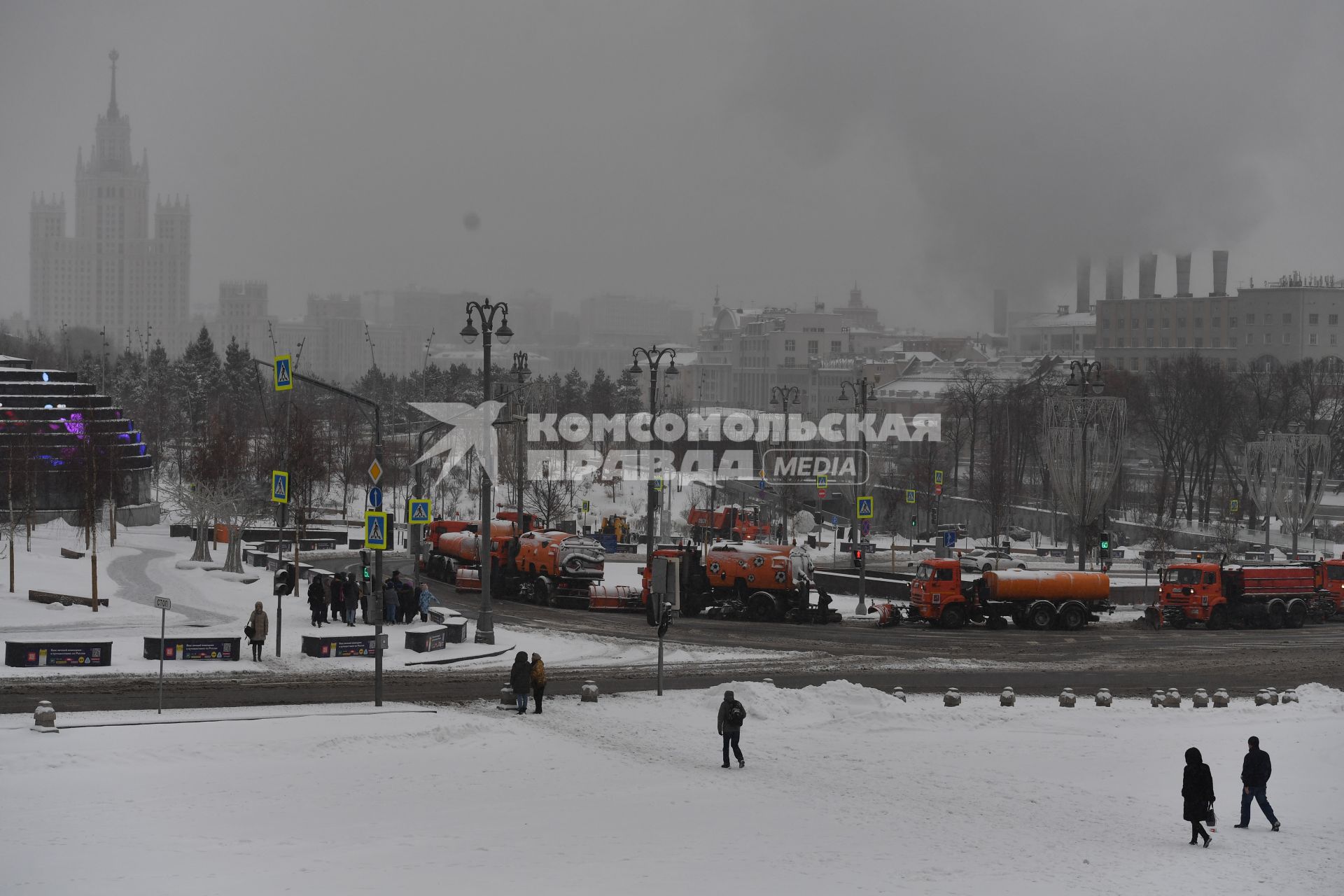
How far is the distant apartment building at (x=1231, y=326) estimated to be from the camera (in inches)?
6737

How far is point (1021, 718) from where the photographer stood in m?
28.0

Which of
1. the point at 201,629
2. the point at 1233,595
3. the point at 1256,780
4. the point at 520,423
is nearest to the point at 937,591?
the point at 1233,595

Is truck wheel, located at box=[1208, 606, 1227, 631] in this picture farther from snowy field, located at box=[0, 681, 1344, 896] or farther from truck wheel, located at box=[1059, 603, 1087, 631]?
snowy field, located at box=[0, 681, 1344, 896]

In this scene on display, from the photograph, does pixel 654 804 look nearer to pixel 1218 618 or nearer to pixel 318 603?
pixel 318 603

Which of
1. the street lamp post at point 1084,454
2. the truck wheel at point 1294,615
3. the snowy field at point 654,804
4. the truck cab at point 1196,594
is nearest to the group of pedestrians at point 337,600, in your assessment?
the snowy field at point 654,804

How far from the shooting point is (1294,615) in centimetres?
4634

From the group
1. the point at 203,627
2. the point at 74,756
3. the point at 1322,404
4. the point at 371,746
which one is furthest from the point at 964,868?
the point at 1322,404

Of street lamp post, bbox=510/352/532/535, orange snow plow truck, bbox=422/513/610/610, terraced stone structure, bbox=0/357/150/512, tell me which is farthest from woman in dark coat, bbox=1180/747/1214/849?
terraced stone structure, bbox=0/357/150/512

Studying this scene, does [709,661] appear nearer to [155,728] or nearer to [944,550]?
[155,728]

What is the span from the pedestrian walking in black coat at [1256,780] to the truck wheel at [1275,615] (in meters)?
27.6

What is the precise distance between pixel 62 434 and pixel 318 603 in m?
33.7

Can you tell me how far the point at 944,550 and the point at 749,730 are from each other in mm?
40876

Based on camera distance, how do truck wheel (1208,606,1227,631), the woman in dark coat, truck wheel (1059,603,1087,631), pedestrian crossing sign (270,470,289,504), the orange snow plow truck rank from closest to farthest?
the woman in dark coat → pedestrian crossing sign (270,470,289,504) → truck wheel (1059,603,1087,631) → truck wheel (1208,606,1227,631) → the orange snow plow truck

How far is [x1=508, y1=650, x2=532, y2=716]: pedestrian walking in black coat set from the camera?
2620 centimetres
